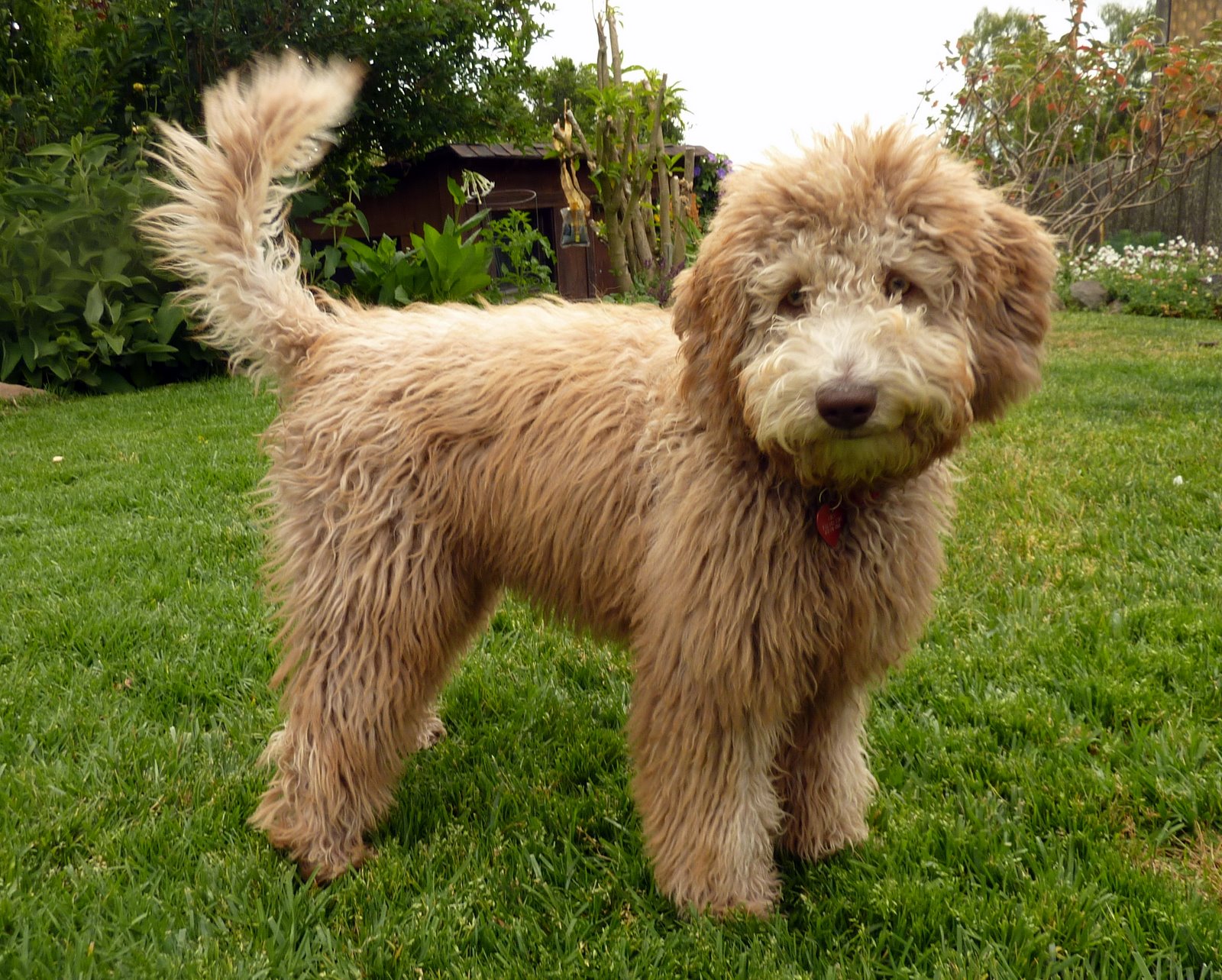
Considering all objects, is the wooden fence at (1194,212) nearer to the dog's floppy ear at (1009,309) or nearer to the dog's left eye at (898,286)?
the dog's floppy ear at (1009,309)

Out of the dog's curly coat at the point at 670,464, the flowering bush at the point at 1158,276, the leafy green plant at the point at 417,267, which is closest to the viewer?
the dog's curly coat at the point at 670,464

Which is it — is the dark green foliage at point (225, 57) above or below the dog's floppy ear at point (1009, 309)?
above

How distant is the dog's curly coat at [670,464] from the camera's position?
206 cm

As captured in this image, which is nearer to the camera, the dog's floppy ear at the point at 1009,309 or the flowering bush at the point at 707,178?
the dog's floppy ear at the point at 1009,309

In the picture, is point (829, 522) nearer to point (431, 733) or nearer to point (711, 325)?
point (711, 325)

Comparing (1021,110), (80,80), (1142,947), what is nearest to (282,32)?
(80,80)

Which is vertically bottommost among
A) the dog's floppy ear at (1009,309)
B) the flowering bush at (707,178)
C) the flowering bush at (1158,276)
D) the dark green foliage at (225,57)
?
the flowering bush at (1158,276)

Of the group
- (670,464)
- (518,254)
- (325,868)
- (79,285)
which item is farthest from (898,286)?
(79,285)

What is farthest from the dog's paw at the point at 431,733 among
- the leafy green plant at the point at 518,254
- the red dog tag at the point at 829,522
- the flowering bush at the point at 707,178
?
the flowering bush at the point at 707,178

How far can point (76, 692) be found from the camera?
11.9ft

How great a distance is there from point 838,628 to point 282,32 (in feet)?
38.3

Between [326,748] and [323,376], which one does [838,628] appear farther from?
[323,376]

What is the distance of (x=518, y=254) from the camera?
409 inches

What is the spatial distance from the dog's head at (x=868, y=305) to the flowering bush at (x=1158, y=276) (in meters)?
12.0
